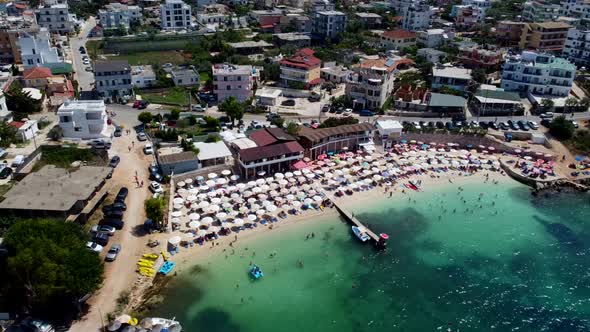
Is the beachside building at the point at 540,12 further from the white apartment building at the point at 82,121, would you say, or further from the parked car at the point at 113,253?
the parked car at the point at 113,253

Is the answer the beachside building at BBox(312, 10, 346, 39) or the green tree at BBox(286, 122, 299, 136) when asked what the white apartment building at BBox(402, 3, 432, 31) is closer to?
the beachside building at BBox(312, 10, 346, 39)

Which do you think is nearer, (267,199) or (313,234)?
(313,234)

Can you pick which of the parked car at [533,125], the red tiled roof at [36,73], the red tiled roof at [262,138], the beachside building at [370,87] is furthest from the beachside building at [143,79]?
the parked car at [533,125]

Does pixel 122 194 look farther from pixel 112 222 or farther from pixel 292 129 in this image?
pixel 292 129

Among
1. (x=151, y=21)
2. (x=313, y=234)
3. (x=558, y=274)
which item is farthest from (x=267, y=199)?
(x=151, y=21)

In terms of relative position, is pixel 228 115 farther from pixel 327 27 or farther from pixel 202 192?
pixel 327 27

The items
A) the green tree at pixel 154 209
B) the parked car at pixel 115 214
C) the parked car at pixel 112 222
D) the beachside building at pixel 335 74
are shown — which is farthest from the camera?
the beachside building at pixel 335 74
